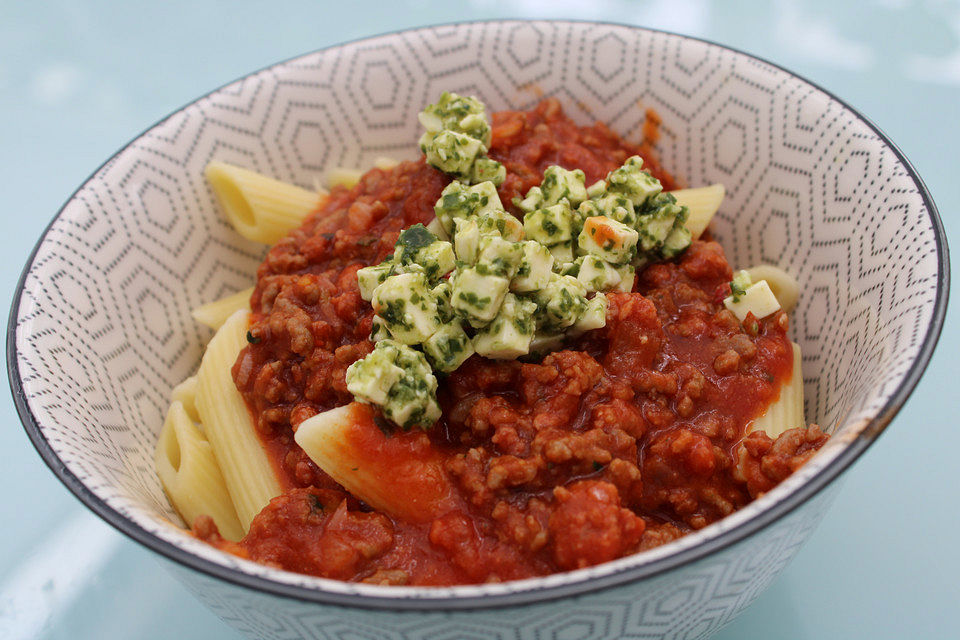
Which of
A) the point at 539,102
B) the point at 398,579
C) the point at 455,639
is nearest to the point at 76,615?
the point at 398,579

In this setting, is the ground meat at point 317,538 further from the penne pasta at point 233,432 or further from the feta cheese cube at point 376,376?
the feta cheese cube at point 376,376

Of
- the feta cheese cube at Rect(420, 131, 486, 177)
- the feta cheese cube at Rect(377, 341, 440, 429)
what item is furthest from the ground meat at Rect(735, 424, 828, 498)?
the feta cheese cube at Rect(420, 131, 486, 177)

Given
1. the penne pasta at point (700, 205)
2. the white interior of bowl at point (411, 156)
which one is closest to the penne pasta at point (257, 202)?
the white interior of bowl at point (411, 156)

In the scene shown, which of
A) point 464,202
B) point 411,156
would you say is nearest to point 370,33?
point 411,156

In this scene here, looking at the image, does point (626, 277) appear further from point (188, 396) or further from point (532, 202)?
point (188, 396)

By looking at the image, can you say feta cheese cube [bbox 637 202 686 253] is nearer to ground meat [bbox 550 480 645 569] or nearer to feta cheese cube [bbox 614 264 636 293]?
feta cheese cube [bbox 614 264 636 293]

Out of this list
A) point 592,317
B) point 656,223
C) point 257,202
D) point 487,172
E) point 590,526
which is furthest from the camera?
point 257,202

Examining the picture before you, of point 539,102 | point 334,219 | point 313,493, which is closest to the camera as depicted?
point 313,493

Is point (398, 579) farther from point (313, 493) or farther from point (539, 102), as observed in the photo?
point (539, 102)
